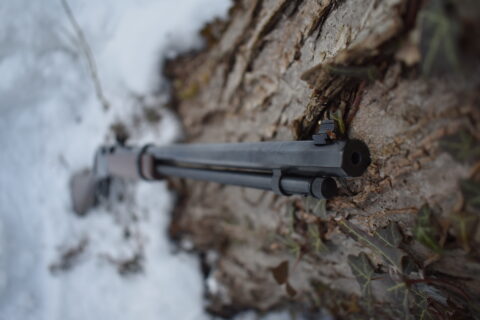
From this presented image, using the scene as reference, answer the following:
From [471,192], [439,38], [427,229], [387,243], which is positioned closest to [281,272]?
[387,243]

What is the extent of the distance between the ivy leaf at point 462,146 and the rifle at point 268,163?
0.59 feet

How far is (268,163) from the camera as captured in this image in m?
0.89

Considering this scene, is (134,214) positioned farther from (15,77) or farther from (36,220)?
(15,77)

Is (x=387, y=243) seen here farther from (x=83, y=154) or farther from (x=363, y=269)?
(x=83, y=154)

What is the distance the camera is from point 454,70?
57 cm

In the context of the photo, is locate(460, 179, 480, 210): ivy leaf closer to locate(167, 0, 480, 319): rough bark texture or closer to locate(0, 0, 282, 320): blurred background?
locate(167, 0, 480, 319): rough bark texture

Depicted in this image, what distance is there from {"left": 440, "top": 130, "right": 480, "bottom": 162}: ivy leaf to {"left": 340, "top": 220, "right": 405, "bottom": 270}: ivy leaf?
23 cm

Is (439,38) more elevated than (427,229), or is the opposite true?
(439,38)

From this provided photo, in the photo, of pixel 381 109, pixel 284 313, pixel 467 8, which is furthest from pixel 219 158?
pixel 284 313

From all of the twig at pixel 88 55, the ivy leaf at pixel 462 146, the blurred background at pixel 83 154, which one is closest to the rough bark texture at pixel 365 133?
the ivy leaf at pixel 462 146

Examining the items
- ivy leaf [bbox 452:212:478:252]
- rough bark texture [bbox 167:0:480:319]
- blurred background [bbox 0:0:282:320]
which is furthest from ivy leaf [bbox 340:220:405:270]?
blurred background [bbox 0:0:282:320]

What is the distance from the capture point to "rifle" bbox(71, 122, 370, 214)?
766 mm

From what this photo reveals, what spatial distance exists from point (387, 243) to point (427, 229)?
124 mm

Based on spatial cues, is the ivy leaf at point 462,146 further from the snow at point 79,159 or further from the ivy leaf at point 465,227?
the snow at point 79,159
